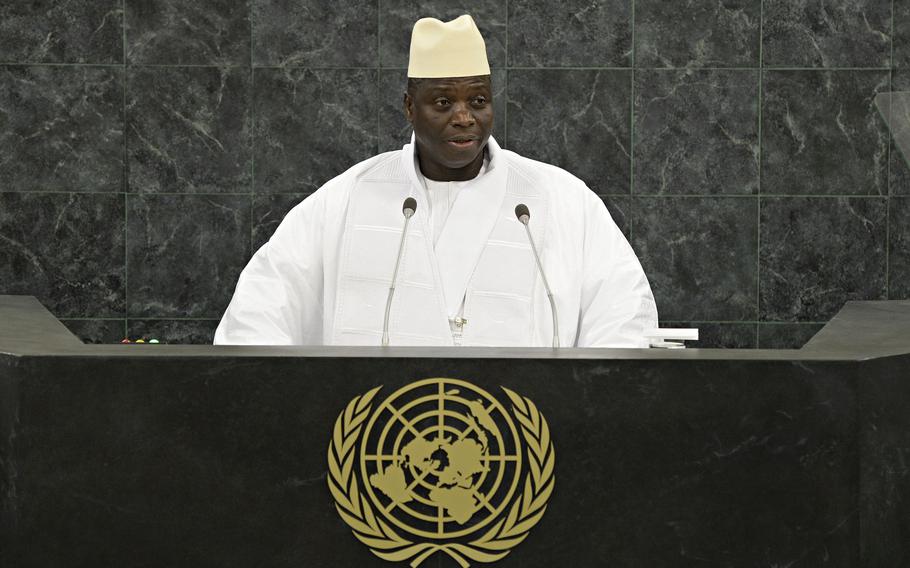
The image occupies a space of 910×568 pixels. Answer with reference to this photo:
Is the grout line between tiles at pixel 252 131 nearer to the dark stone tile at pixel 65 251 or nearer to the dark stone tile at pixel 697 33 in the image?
the dark stone tile at pixel 65 251

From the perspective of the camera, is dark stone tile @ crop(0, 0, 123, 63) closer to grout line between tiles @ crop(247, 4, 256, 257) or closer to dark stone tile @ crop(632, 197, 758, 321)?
grout line between tiles @ crop(247, 4, 256, 257)

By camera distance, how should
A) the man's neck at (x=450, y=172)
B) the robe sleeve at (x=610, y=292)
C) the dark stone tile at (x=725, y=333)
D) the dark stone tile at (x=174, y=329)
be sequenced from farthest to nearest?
the dark stone tile at (x=725, y=333) < the dark stone tile at (x=174, y=329) < the man's neck at (x=450, y=172) < the robe sleeve at (x=610, y=292)

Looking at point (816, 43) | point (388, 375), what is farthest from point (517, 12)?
point (388, 375)

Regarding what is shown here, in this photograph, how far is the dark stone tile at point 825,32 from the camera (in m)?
6.19

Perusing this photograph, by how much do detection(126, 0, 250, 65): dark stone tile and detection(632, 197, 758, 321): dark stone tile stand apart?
2150 mm

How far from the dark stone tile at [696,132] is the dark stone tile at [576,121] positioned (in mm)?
96

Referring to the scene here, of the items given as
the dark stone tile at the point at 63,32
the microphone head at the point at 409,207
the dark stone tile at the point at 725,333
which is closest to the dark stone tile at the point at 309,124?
the dark stone tile at the point at 63,32

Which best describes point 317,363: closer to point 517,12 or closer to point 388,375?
point 388,375

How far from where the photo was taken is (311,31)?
6121 millimetres

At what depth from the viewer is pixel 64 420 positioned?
2.26 meters

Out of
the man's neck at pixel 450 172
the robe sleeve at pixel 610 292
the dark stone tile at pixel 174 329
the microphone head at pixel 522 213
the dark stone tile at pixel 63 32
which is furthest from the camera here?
the dark stone tile at pixel 174 329

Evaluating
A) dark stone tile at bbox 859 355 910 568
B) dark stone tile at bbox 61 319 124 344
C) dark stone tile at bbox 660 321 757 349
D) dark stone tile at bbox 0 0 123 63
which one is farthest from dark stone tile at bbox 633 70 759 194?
dark stone tile at bbox 859 355 910 568

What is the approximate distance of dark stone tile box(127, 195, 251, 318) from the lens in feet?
20.2

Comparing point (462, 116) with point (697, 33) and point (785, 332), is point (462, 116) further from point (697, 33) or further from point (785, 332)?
point (785, 332)
